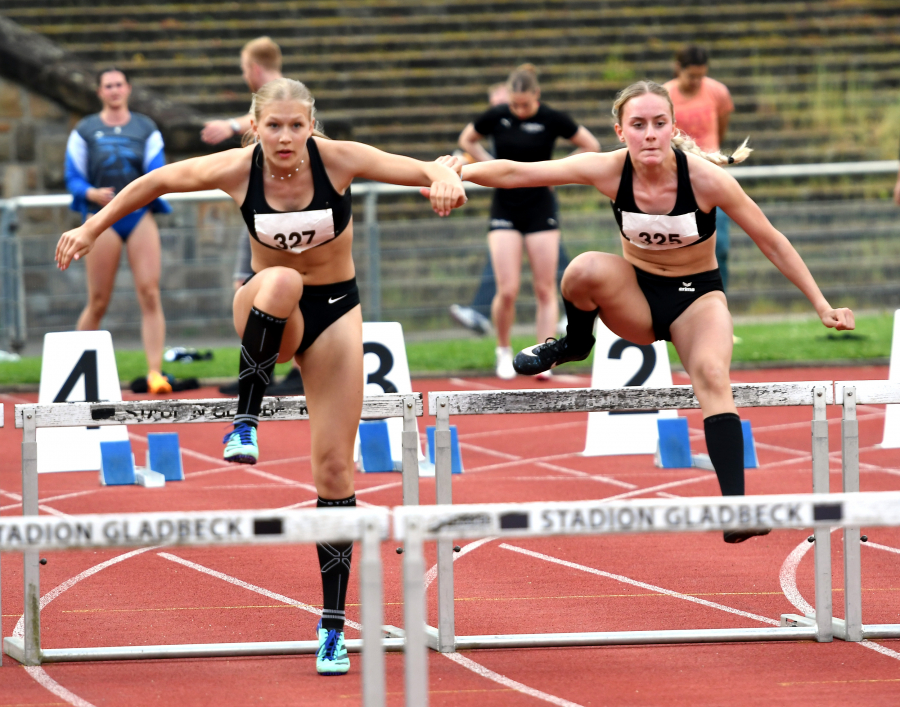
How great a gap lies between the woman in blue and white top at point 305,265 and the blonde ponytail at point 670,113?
78 cm

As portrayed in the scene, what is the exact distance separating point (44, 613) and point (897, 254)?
920cm

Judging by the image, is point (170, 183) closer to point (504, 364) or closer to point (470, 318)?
point (504, 364)

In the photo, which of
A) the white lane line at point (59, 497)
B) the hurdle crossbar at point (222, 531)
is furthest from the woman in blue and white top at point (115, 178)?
the hurdle crossbar at point (222, 531)

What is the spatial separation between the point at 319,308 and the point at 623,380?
358cm

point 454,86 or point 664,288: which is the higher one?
point 454,86

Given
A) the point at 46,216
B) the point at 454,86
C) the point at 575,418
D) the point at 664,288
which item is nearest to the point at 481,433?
the point at 575,418

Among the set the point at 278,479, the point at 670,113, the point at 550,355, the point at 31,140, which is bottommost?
the point at 278,479

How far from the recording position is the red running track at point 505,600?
4102 millimetres

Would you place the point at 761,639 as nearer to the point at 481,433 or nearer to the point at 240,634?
the point at 240,634

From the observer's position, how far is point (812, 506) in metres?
3.11

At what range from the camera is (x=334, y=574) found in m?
4.32

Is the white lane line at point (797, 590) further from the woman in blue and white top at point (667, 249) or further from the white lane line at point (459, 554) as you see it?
the white lane line at point (459, 554)

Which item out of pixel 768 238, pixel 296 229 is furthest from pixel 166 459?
pixel 768 238

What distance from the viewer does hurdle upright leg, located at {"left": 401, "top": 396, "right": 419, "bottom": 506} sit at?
4531mm
